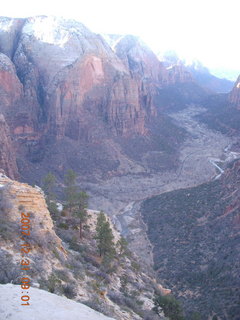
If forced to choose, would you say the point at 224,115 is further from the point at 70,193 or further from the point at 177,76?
the point at 70,193

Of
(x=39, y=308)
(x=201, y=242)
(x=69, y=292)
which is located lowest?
(x=201, y=242)

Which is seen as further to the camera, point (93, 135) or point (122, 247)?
point (93, 135)

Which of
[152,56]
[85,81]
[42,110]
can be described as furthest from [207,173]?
[152,56]

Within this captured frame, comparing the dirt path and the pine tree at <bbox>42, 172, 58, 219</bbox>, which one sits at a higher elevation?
the pine tree at <bbox>42, 172, 58, 219</bbox>

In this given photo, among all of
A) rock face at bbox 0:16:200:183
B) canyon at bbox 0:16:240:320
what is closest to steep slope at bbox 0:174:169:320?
canyon at bbox 0:16:240:320

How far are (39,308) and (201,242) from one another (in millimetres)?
25848

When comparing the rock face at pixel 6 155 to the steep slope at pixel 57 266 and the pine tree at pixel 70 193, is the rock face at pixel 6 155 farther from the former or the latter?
the steep slope at pixel 57 266

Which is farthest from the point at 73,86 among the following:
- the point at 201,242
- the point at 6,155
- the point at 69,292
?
the point at 69,292

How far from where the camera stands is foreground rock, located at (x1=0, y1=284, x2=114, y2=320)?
28.9 ft

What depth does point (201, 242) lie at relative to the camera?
107ft

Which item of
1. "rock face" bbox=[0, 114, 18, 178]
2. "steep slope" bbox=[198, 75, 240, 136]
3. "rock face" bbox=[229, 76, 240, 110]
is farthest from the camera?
"rock face" bbox=[229, 76, 240, 110]

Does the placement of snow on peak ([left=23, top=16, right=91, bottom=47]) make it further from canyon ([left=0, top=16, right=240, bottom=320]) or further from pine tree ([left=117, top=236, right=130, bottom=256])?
pine tree ([left=117, top=236, right=130, bottom=256])

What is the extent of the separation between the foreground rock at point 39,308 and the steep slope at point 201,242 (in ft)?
47.9

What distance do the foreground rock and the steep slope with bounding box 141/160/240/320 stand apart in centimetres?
1461
